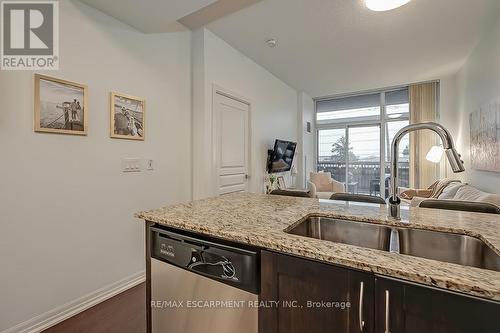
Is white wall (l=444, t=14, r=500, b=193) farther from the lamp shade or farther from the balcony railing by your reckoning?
the balcony railing

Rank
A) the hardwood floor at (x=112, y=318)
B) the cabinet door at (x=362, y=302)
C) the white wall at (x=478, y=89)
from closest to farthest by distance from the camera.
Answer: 1. the cabinet door at (x=362, y=302)
2. the hardwood floor at (x=112, y=318)
3. the white wall at (x=478, y=89)

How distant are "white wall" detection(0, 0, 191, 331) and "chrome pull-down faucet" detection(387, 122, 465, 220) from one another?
6.99 feet

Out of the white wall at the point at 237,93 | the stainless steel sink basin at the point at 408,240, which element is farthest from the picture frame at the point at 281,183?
the stainless steel sink basin at the point at 408,240

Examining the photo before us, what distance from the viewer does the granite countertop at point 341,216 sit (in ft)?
1.95

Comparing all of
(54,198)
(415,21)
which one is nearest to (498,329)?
(54,198)

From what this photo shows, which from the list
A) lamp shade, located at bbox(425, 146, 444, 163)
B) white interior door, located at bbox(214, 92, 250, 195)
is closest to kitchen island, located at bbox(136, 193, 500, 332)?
white interior door, located at bbox(214, 92, 250, 195)

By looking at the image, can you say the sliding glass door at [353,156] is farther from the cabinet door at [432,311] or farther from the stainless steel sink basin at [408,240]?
the cabinet door at [432,311]

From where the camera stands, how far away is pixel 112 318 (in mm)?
1828

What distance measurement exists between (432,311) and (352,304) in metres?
0.19

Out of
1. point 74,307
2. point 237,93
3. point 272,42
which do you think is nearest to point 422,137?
point 272,42

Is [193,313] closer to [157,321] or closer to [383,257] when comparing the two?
[157,321]

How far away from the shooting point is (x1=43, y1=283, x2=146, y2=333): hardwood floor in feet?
5.60

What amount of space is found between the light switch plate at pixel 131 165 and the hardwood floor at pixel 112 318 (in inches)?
43.9

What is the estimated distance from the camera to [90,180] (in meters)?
1.99
